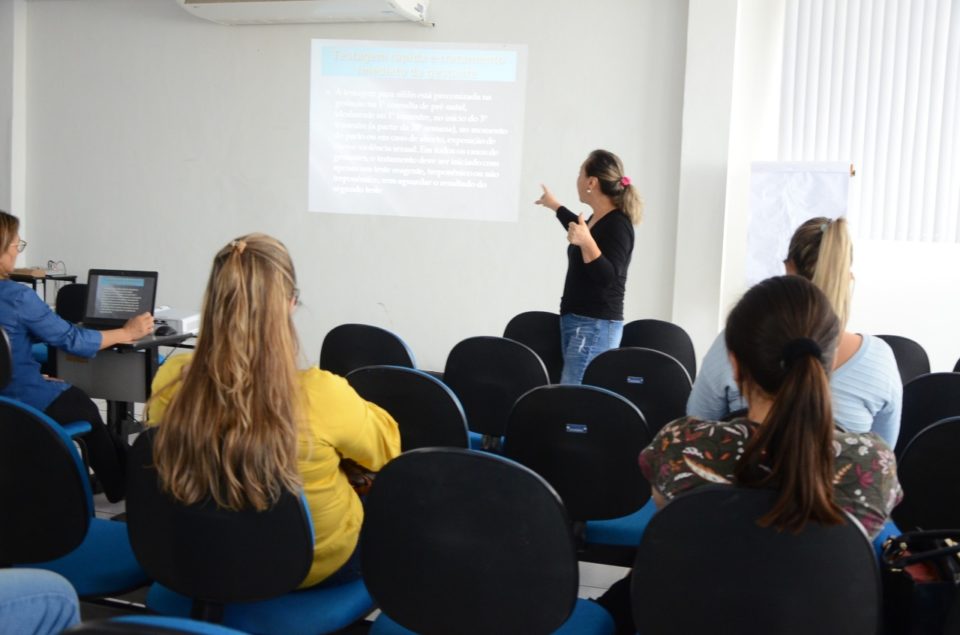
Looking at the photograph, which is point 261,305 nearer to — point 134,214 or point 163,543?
point 163,543

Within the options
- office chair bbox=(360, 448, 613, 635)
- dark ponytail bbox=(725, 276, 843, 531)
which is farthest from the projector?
dark ponytail bbox=(725, 276, 843, 531)

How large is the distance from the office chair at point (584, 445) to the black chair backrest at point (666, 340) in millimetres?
1566

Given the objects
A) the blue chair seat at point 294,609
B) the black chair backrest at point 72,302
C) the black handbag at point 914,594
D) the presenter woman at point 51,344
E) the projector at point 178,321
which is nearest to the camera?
the black handbag at point 914,594

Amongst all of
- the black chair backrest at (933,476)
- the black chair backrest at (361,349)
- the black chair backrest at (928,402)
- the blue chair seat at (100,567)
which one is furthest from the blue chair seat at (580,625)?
the black chair backrest at (361,349)

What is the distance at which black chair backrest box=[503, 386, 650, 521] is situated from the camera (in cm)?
224

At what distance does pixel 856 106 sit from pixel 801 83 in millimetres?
353

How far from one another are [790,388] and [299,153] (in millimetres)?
5573

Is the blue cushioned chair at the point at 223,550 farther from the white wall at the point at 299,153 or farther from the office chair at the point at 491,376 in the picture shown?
the white wall at the point at 299,153

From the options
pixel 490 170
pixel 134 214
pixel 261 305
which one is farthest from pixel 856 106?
pixel 134 214

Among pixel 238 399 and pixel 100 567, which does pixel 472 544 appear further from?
pixel 100 567

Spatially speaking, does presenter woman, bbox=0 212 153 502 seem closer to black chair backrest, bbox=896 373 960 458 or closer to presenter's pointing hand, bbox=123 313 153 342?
presenter's pointing hand, bbox=123 313 153 342

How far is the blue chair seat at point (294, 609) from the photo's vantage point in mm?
1758

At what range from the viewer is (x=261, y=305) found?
1.73m

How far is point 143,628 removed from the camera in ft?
2.56
